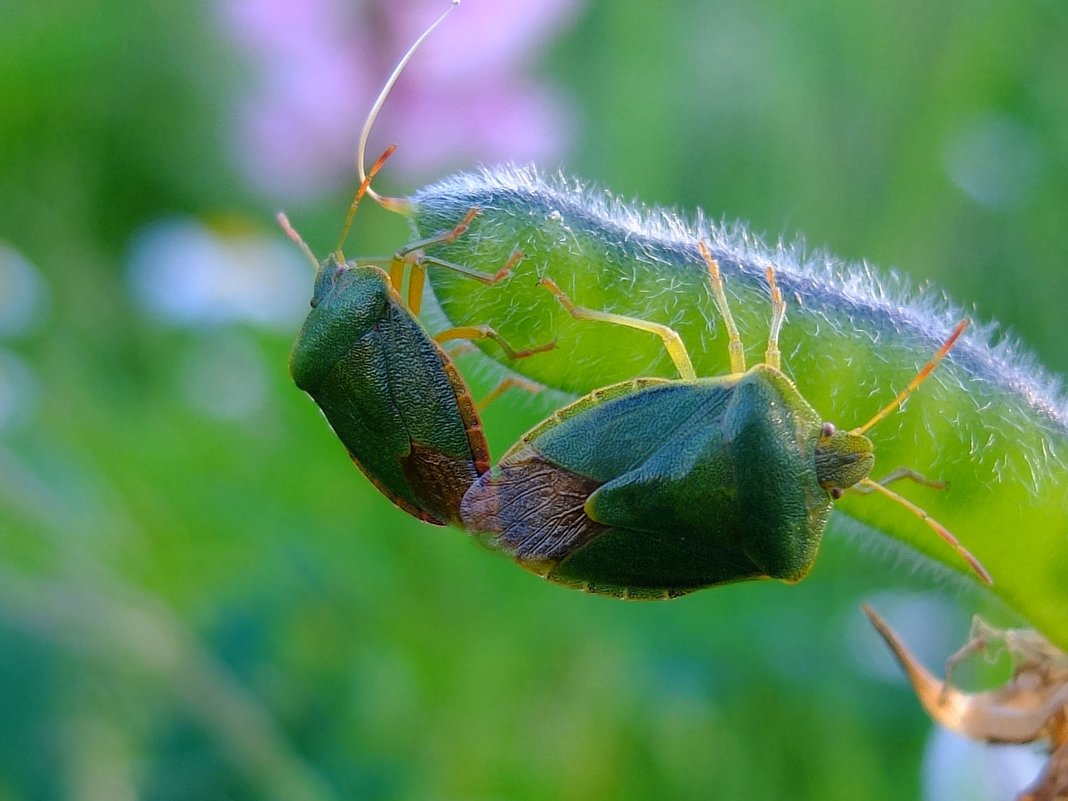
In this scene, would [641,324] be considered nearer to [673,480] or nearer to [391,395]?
[673,480]

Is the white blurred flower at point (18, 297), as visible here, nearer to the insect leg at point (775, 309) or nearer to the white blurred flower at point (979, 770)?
the insect leg at point (775, 309)

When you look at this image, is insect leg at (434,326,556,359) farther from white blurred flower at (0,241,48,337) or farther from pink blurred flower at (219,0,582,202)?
white blurred flower at (0,241,48,337)

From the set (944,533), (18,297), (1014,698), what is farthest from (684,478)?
(18,297)

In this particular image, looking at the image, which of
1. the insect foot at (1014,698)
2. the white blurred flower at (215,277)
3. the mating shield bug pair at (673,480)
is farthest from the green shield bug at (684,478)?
the white blurred flower at (215,277)

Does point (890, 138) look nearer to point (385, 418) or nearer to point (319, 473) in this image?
point (319, 473)

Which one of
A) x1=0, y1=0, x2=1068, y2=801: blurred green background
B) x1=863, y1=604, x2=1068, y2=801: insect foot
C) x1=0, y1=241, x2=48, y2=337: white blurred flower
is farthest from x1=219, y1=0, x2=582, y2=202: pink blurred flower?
x1=863, y1=604, x2=1068, y2=801: insect foot

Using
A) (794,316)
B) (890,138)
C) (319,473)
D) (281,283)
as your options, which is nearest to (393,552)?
(319,473)

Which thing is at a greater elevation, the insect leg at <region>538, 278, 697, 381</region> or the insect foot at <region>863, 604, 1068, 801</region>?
the insect leg at <region>538, 278, 697, 381</region>
